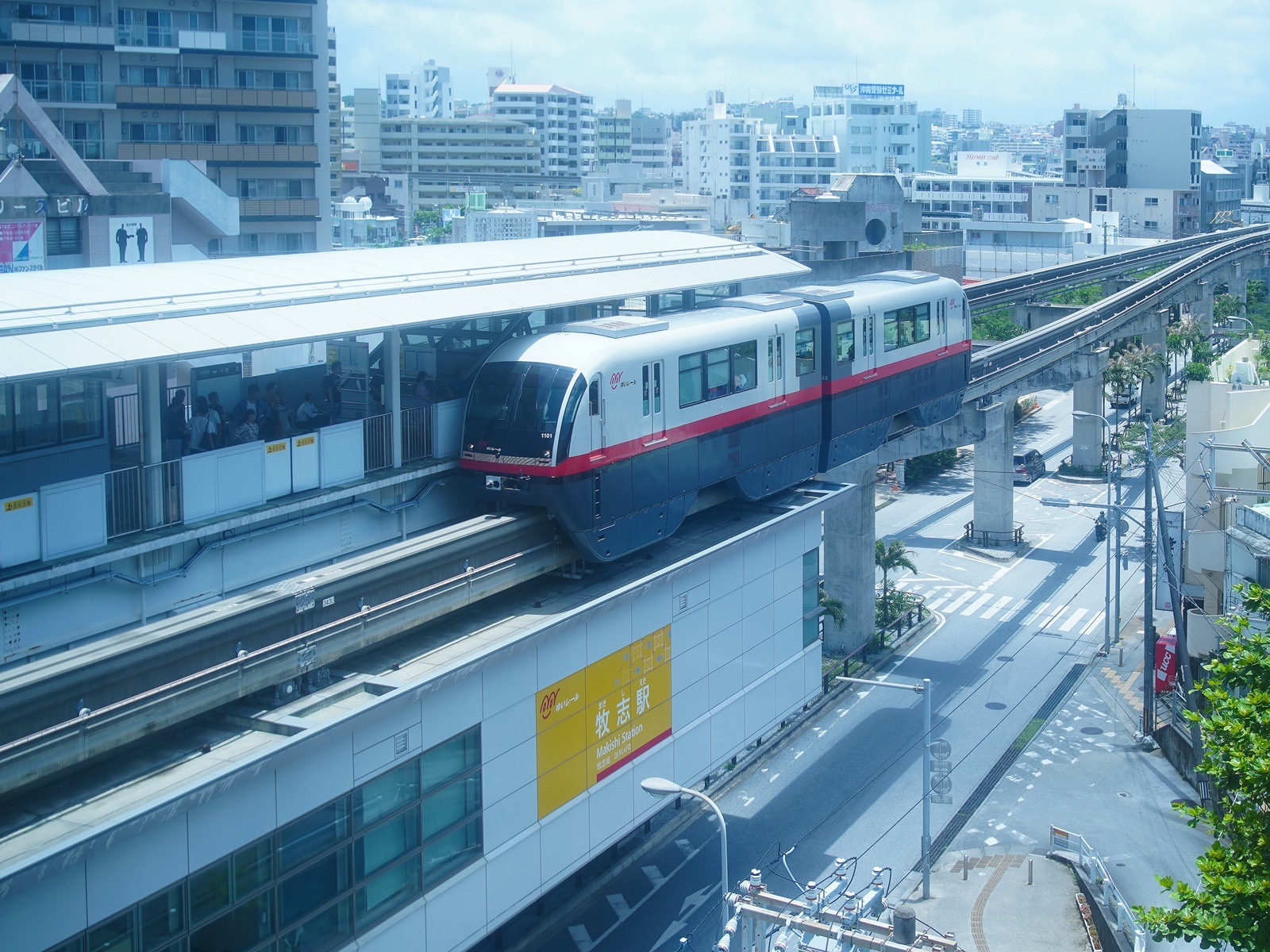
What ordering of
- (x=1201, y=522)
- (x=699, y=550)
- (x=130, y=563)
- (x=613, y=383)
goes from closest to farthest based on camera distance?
(x=130, y=563)
(x=613, y=383)
(x=699, y=550)
(x=1201, y=522)

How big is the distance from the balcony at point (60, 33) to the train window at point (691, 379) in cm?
3892

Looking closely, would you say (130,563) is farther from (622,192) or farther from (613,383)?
(622,192)

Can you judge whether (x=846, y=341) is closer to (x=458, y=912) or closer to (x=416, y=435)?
(x=416, y=435)

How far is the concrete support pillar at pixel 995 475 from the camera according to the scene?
48.2m

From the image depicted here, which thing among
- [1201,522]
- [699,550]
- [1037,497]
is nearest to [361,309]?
[699,550]

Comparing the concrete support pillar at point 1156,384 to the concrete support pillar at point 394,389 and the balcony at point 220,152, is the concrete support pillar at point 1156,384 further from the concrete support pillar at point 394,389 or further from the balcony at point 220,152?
the concrete support pillar at point 394,389

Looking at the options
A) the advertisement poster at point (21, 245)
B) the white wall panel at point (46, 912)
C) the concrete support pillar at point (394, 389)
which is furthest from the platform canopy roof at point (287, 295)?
the advertisement poster at point (21, 245)

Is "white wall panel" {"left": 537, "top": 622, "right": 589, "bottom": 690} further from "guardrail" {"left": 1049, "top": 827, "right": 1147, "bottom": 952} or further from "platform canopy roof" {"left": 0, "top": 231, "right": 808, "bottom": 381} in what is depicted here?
"guardrail" {"left": 1049, "top": 827, "right": 1147, "bottom": 952}

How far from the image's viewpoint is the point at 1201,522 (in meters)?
35.2

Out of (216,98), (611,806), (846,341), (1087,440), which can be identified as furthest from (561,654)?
(1087,440)

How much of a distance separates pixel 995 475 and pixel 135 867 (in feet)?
134

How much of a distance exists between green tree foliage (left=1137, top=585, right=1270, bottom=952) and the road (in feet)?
33.7

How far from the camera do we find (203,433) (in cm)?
1878

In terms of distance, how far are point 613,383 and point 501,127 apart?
422ft
